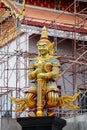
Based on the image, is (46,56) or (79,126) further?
(79,126)

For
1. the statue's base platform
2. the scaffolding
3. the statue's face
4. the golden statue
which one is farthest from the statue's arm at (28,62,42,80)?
the scaffolding

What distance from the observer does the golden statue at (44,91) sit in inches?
401

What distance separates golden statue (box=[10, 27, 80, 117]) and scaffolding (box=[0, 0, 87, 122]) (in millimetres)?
5019

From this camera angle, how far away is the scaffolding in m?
16.2

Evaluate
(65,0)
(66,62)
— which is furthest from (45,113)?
(65,0)

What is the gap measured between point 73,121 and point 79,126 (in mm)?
254

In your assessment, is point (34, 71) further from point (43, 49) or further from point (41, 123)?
point (41, 123)

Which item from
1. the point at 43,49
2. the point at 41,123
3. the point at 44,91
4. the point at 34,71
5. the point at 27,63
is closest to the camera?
the point at 41,123

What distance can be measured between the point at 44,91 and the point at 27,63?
632 centimetres

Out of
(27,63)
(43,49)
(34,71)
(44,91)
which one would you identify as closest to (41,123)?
(44,91)

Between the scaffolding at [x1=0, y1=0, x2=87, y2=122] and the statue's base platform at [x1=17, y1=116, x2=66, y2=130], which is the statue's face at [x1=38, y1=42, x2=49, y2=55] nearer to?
the statue's base platform at [x1=17, y1=116, x2=66, y2=130]

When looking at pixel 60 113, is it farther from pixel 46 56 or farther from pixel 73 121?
pixel 46 56

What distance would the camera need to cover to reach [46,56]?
1057cm

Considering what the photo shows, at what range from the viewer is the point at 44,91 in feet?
33.8
